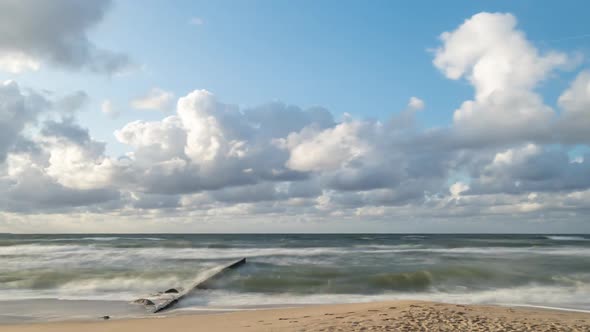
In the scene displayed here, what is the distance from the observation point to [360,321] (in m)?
7.59

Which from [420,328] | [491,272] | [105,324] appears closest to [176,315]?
[105,324]

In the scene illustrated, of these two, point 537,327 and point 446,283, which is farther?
point 446,283

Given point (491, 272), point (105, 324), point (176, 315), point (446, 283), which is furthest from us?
point (491, 272)

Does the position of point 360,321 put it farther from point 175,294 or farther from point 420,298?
point 175,294

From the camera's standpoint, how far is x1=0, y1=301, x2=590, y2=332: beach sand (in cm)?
722

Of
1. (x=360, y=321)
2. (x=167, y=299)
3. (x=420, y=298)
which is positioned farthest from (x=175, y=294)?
(x=420, y=298)

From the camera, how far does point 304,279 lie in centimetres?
1559

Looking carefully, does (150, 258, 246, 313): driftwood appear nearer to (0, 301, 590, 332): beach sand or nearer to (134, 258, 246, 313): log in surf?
(134, 258, 246, 313): log in surf

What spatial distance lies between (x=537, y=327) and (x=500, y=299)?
5.05 m

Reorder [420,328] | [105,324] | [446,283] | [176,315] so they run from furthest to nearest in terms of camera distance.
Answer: [446,283]
[176,315]
[105,324]
[420,328]

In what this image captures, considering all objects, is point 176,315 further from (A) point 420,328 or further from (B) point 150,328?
(A) point 420,328

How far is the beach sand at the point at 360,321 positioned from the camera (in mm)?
7223

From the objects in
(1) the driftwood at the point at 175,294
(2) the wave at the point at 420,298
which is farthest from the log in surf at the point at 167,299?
(2) the wave at the point at 420,298

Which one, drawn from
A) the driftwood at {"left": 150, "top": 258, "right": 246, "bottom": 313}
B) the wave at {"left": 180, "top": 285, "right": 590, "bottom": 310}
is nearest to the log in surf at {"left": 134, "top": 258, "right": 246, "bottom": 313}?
the driftwood at {"left": 150, "top": 258, "right": 246, "bottom": 313}
